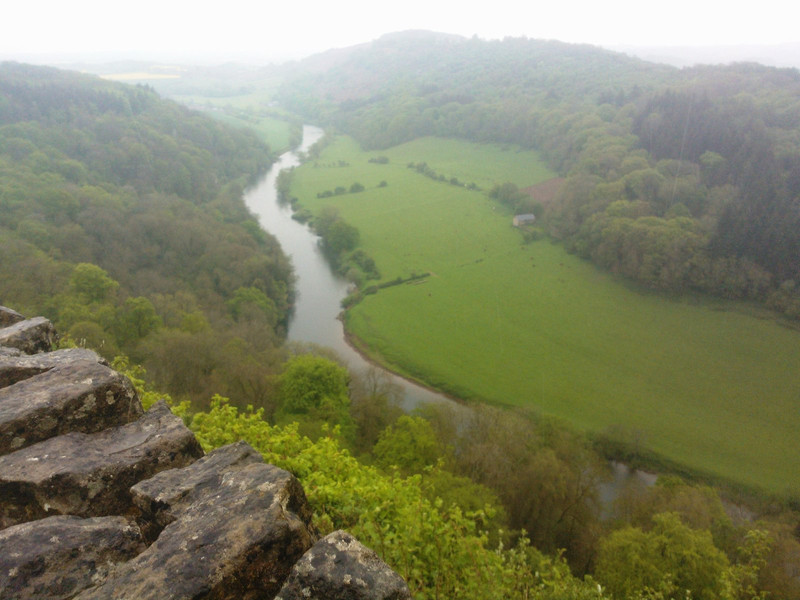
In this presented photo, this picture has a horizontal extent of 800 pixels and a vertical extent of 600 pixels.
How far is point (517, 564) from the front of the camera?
10445 millimetres

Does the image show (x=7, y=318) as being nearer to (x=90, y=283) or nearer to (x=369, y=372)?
(x=369, y=372)

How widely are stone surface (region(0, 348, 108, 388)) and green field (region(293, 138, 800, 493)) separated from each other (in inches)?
1454

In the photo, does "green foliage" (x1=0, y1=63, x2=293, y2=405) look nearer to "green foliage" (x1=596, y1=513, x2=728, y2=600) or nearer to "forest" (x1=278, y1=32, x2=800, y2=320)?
"green foliage" (x1=596, y1=513, x2=728, y2=600)

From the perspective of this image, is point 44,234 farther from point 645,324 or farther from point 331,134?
point 331,134

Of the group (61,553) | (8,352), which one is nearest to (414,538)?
(61,553)

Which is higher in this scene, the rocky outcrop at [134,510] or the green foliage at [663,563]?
the rocky outcrop at [134,510]

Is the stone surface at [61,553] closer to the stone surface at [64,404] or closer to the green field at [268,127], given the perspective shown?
the stone surface at [64,404]

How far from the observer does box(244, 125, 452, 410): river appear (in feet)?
150

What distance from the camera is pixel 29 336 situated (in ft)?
→ 31.6

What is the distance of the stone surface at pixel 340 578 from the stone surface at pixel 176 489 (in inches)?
42.4

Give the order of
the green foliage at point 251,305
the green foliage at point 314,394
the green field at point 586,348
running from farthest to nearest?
the green foliage at point 251,305 < the green field at point 586,348 < the green foliage at point 314,394

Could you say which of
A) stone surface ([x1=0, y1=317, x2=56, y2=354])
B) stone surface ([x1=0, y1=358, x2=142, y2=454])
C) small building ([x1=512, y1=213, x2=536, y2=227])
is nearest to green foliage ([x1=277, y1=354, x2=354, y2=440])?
stone surface ([x1=0, y1=317, x2=56, y2=354])

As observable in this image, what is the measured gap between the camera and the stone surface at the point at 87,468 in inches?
232

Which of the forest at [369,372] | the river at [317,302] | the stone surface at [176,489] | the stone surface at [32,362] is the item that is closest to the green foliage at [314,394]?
the forest at [369,372]
